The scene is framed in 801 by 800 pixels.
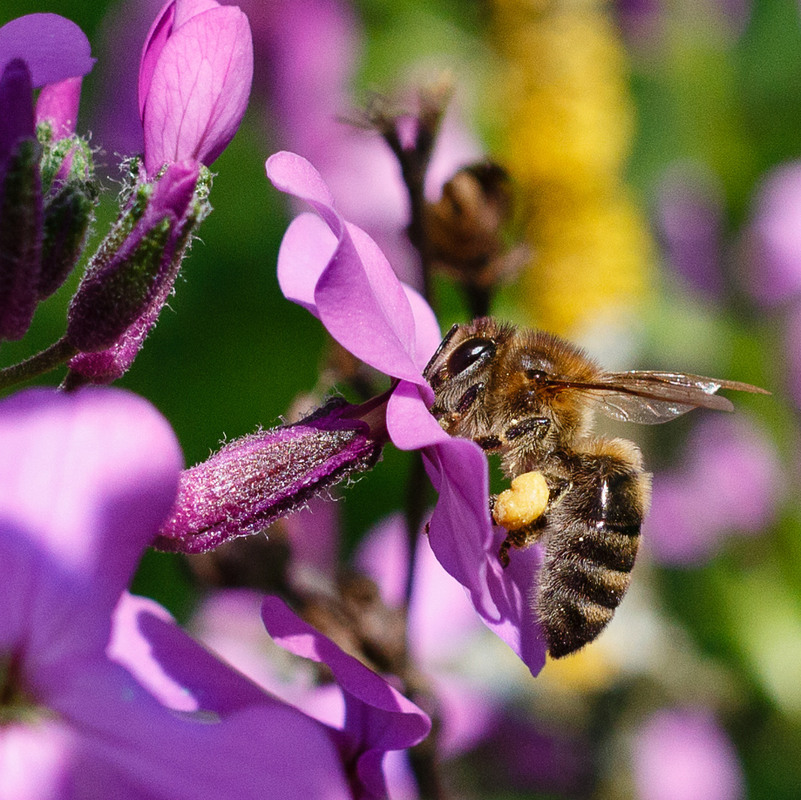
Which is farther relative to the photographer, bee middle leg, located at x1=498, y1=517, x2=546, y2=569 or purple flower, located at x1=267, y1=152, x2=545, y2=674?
bee middle leg, located at x1=498, y1=517, x2=546, y2=569

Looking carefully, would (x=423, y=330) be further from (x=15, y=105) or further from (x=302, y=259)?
(x=15, y=105)

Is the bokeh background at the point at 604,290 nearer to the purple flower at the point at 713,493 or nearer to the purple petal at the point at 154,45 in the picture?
the purple flower at the point at 713,493

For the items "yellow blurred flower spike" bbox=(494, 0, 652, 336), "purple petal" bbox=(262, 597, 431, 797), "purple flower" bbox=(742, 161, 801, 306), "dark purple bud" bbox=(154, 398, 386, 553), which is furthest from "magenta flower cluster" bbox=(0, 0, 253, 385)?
"purple flower" bbox=(742, 161, 801, 306)

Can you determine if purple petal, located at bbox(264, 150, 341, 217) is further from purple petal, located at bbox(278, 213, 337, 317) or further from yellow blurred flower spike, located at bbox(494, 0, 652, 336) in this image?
yellow blurred flower spike, located at bbox(494, 0, 652, 336)

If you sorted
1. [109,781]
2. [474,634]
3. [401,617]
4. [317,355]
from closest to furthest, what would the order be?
[109,781]
[401,617]
[474,634]
[317,355]

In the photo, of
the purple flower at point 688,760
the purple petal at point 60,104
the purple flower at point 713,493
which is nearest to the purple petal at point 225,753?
the purple petal at point 60,104

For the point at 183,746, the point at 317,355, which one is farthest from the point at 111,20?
the point at 183,746

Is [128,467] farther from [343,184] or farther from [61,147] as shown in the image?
[343,184]

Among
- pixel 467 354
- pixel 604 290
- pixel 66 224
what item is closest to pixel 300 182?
pixel 66 224
